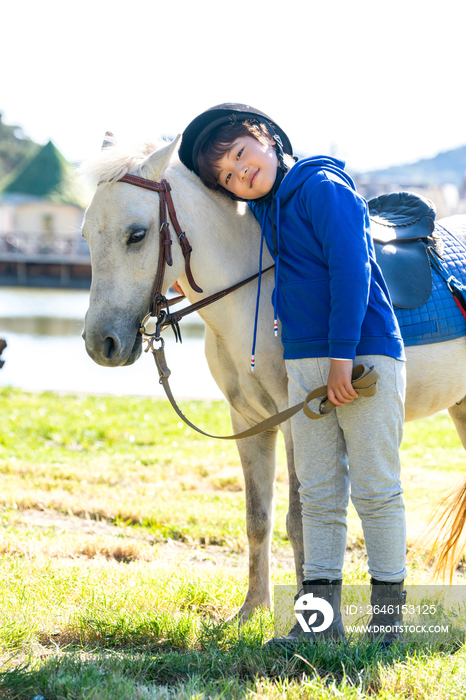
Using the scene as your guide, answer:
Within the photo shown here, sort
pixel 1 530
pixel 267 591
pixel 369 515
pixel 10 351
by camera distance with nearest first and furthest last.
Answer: pixel 369 515
pixel 267 591
pixel 1 530
pixel 10 351

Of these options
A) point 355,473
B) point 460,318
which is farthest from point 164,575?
point 460,318

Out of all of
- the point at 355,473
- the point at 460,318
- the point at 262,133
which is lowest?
the point at 355,473

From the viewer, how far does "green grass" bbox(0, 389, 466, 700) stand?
2.12 meters

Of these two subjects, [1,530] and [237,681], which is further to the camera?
[1,530]

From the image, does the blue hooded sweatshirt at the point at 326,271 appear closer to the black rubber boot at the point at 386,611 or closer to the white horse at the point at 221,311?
the white horse at the point at 221,311

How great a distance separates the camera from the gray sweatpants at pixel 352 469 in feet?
7.66

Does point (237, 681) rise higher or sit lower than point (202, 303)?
lower

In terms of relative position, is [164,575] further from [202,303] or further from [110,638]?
[202,303]

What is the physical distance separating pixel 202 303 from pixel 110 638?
4.67 ft

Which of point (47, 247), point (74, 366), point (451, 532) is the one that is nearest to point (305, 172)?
point (451, 532)

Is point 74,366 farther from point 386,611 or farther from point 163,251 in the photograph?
point 386,611

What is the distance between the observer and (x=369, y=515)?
2379 mm

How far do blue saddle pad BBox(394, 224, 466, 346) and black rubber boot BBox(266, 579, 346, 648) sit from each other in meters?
1.13

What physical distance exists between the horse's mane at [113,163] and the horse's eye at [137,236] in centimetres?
24
